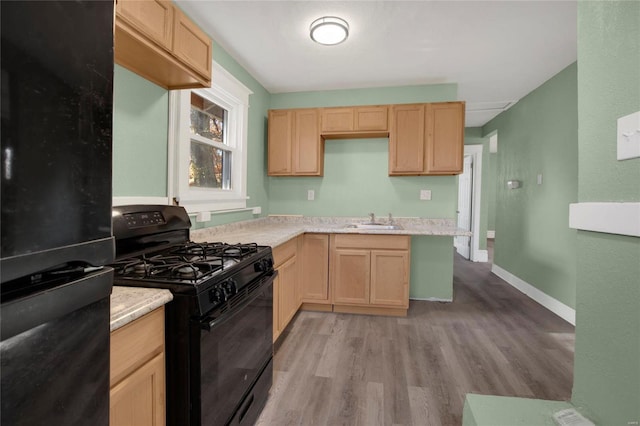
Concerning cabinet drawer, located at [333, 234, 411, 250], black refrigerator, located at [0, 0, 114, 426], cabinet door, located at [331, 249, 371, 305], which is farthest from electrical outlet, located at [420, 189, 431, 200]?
black refrigerator, located at [0, 0, 114, 426]

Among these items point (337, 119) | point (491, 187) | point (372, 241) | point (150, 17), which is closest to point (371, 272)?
point (372, 241)

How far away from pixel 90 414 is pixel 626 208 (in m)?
1.45

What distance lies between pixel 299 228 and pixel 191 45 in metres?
1.82

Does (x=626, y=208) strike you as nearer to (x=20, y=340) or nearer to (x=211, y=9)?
(x=20, y=340)

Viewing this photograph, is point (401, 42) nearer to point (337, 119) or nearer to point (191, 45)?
point (337, 119)

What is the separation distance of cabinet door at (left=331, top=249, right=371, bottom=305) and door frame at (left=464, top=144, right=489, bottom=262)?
357cm

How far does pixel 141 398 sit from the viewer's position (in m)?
0.95

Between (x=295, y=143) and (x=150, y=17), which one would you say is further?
(x=295, y=143)

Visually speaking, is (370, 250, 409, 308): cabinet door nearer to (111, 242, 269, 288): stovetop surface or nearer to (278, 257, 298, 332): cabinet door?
(278, 257, 298, 332): cabinet door

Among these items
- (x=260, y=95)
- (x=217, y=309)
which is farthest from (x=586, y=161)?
(x=260, y=95)

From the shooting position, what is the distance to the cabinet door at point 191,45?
1571 millimetres

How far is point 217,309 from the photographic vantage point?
115cm

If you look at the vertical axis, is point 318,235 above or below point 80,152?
below

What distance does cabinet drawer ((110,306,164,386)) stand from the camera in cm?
85
